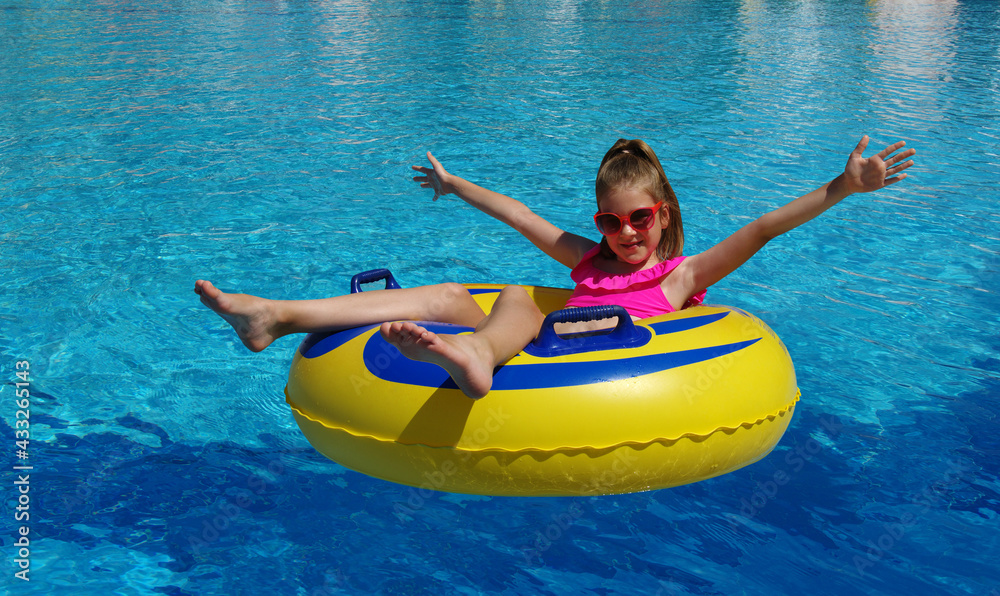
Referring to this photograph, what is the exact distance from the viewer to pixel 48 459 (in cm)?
310

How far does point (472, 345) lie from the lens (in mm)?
2344

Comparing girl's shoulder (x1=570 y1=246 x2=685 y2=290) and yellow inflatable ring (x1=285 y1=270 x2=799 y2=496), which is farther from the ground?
girl's shoulder (x1=570 y1=246 x2=685 y2=290)

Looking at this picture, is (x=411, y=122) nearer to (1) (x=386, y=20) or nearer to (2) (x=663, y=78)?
(2) (x=663, y=78)

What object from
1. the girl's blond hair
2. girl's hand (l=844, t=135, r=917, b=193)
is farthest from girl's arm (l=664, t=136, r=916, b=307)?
the girl's blond hair

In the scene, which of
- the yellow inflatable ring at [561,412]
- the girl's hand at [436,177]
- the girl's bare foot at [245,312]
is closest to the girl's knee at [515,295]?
the yellow inflatable ring at [561,412]

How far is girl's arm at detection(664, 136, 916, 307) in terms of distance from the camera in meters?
2.68

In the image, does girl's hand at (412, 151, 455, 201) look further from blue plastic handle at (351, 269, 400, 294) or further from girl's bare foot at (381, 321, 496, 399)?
girl's bare foot at (381, 321, 496, 399)

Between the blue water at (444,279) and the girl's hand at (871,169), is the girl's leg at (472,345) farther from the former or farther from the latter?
the girl's hand at (871,169)

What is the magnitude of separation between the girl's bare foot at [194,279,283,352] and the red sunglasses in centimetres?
125

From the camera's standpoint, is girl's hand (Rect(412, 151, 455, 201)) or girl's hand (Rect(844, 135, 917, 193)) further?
girl's hand (Rect(412, 151, 455, 201))

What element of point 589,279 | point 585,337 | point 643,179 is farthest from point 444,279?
point 585,337

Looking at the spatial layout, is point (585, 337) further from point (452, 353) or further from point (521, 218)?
point (521, 218)

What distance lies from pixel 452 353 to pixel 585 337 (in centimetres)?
57

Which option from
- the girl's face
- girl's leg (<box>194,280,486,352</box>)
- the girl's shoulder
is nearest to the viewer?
girl's leg (<box>194,280,486,352</box>)
